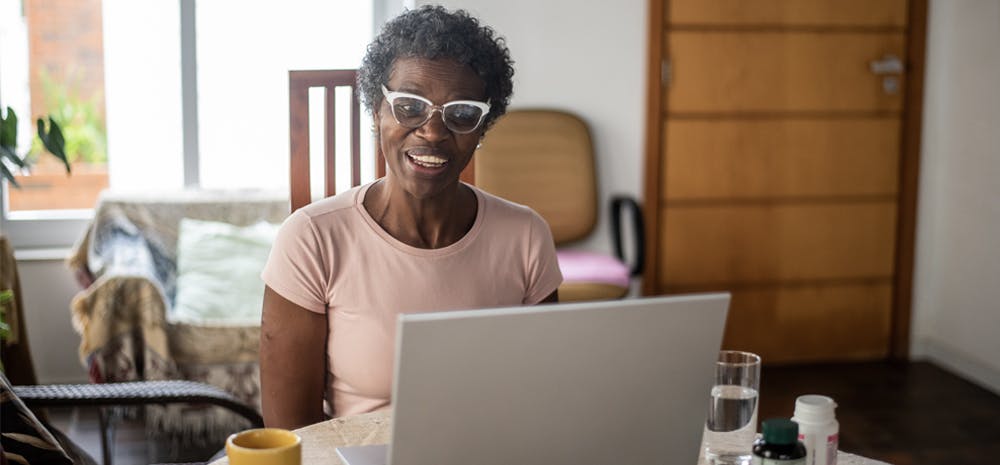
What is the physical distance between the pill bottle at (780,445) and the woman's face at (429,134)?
Answer: 770 mm

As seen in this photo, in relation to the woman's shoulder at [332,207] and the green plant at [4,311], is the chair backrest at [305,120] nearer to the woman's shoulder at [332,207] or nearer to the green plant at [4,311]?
the woman's shoulder at [332,207]

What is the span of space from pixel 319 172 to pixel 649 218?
1.19 meters

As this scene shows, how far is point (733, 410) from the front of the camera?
143cm

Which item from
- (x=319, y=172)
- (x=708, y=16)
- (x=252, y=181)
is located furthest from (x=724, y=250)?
(x=252, y=181)

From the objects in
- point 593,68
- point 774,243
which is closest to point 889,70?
point 774,243

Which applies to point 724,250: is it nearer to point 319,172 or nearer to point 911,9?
point 911,9

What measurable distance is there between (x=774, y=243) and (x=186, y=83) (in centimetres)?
219

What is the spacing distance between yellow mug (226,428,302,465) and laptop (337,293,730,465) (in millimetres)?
114

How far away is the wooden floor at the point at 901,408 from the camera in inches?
135

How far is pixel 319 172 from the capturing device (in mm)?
4164

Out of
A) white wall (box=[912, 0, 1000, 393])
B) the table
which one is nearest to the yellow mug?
the table

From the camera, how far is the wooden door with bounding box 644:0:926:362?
13.5 feet

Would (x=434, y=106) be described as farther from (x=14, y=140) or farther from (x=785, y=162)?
(x=785, y=162)

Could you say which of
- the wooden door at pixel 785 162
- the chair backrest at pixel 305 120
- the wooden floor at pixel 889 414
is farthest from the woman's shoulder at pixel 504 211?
the wooden door at pixel 785 162
